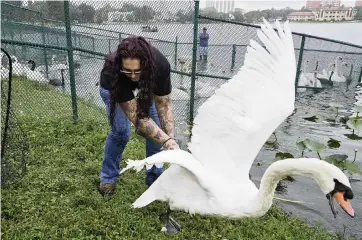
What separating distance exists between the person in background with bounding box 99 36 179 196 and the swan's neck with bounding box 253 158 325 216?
769mm

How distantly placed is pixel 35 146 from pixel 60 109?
1.82 metres

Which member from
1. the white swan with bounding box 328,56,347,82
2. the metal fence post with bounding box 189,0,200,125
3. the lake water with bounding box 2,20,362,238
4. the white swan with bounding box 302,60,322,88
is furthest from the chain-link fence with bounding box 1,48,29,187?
the white swan with bounding box 328,56,347,82

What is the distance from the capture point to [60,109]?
6785 millimetres

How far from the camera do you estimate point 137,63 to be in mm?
2885

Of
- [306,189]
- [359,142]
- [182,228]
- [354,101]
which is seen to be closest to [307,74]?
[354,101]

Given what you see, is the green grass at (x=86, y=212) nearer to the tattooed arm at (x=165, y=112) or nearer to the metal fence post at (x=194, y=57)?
the tattooed arm at (x=165, y=112)

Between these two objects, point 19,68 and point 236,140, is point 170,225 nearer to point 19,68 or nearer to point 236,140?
point 236,140

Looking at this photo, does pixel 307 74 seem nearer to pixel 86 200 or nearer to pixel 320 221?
pixel 320 221

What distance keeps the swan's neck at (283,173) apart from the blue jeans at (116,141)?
1.45 m

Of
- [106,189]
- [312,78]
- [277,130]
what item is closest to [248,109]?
[106,189]

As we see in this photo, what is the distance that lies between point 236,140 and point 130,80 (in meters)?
1.03

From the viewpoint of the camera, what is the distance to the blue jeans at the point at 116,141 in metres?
3.74

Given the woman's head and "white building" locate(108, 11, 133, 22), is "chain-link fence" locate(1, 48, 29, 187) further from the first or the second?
"white building" locate(108, 11, 133, 22)

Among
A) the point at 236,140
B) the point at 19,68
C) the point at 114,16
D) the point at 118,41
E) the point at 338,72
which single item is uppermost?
the point at 114,16
